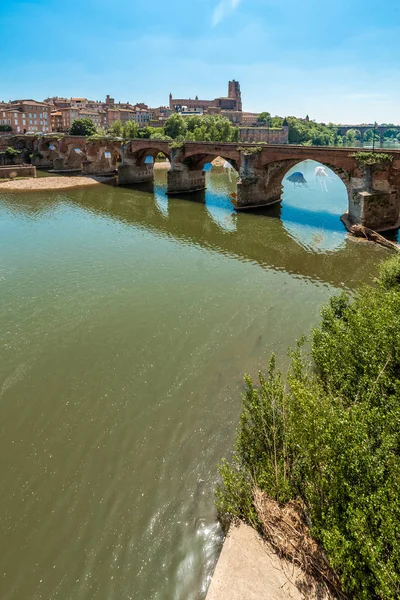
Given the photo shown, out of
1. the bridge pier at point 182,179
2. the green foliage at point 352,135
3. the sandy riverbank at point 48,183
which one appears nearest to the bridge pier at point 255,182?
the bridge pier at point 182,179

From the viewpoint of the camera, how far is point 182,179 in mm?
40875

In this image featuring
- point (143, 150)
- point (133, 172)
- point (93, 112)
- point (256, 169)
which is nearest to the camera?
point (256, 169)

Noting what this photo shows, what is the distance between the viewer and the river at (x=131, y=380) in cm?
696

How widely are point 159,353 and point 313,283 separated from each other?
9.73m

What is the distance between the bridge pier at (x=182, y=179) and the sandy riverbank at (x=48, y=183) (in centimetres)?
1380

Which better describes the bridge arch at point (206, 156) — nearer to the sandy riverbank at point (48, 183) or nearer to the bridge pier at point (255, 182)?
the bridge pier at point (255, 182)

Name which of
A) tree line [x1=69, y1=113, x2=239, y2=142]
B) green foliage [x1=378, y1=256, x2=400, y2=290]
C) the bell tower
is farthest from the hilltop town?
green foliage [x1=378, y1=256, x2=400, y2=290]

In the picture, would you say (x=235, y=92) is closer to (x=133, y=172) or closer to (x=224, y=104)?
(x=224, y=104)

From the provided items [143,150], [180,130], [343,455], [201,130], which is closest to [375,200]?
[343,455]

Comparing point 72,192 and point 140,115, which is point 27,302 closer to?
point 72,192

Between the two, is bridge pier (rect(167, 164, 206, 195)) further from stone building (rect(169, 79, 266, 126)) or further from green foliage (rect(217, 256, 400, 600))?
stone building (rect(169, 79, 266, 126))

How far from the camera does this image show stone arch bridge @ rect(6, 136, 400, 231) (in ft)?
84.3

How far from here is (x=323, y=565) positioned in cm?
592

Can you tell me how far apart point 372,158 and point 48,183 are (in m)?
38.4
